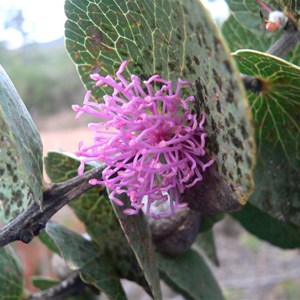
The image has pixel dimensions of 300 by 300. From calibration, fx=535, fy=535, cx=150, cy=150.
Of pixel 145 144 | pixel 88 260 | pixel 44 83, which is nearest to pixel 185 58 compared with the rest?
pixel 145 144

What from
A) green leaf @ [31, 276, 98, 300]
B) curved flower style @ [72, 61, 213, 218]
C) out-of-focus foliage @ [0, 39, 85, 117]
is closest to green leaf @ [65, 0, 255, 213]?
curved flower style @ [72, 61, 213, 218]

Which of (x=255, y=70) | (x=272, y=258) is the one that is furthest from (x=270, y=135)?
(x=272, y=258)

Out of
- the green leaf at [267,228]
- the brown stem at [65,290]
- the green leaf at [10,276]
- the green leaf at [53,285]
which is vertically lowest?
the green leaf at [267,228]

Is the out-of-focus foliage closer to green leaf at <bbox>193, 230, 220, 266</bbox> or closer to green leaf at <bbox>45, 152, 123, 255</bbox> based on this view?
green leaf at <bbox>193, 230, 220, 266</bbox>

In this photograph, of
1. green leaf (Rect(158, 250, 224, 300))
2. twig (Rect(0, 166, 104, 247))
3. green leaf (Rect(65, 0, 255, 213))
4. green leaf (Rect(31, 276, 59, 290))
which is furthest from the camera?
green leaf (Rect(31, 276, 59, 290))

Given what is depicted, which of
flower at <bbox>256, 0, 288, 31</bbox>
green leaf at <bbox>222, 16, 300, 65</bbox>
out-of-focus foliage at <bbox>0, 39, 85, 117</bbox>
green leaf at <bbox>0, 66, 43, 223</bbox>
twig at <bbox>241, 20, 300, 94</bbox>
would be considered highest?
green leaf at <bbox>0, 66, 43, 223</bbox>

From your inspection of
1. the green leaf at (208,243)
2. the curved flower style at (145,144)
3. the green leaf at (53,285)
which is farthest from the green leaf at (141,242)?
the green leaf at (208,243)

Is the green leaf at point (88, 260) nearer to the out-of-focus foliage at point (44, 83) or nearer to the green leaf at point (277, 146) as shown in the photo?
the green leaf at point (277, 146)

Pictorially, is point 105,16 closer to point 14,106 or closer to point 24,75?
point 14,106
